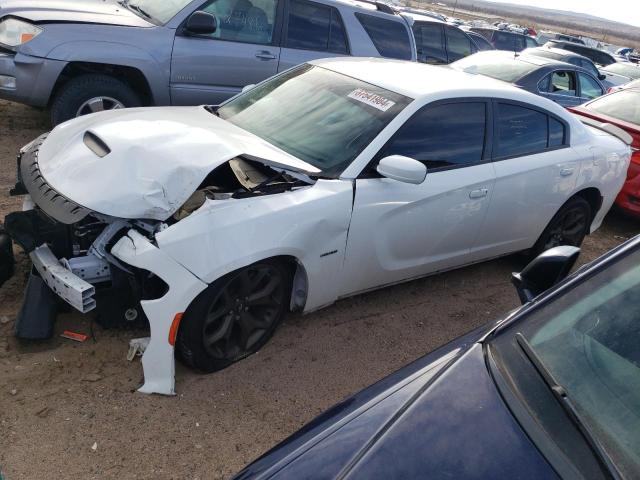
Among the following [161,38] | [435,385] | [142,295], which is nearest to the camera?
[435,385]

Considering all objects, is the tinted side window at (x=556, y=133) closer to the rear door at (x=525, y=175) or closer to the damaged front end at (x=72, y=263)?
the rear door at (x=525, y=175)

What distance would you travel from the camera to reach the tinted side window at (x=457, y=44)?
10.6 m

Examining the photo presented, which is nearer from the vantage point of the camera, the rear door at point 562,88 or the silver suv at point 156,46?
the silver suv at point 156,46

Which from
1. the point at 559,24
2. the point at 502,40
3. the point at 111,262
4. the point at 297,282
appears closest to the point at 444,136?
the point at 297,282

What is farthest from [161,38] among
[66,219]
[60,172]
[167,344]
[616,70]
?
[616,70]

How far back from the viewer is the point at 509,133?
4.32 m

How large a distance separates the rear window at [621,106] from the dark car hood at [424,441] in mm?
6057

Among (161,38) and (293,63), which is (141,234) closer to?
(161,38)

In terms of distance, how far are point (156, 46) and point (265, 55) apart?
1236 millimetres

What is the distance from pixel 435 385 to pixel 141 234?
179cm

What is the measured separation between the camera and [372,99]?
12.5 ft

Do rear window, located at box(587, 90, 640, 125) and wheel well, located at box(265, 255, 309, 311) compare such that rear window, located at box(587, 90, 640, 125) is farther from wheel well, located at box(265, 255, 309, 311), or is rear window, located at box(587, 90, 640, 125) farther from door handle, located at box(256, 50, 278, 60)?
wheel well, located at box(265, 255, 309, 311)

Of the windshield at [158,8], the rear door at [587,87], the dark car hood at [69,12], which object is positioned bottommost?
the rear door at [587,87]

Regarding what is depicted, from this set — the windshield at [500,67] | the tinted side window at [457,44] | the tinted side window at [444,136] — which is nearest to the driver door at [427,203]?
the tinted side window at [444,136]
